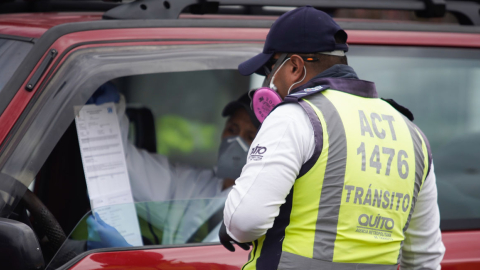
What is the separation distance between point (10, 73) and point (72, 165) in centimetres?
56

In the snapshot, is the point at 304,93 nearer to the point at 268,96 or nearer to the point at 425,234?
the point at 268,96

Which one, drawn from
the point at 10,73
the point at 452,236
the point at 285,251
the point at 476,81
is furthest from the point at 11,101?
the point at 476,81

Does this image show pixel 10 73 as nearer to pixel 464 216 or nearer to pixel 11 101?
pixel 11 101

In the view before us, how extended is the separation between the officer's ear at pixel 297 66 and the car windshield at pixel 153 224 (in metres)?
0.72

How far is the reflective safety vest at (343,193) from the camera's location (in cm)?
131

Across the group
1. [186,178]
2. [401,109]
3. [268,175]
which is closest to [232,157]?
[186,178]

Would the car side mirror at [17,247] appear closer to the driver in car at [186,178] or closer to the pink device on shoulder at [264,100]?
the driver in car at [186,178]

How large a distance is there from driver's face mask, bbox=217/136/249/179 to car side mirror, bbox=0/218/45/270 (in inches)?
43.5

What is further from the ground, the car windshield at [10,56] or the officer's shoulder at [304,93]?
the officer's shoulder at [304,93]

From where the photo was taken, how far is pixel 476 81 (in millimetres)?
2234

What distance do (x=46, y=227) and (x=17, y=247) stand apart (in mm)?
398

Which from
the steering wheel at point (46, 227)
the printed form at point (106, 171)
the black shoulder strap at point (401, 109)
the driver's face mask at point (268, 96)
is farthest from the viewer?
the printed form at point (106, 171)

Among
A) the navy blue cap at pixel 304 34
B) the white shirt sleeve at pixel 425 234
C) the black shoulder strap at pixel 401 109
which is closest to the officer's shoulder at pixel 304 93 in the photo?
the navy blue cap at pixel 304 34

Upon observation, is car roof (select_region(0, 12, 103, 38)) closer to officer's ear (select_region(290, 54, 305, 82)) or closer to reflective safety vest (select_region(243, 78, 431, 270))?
officer's ear (select_region(290, 54, 305, 82))
